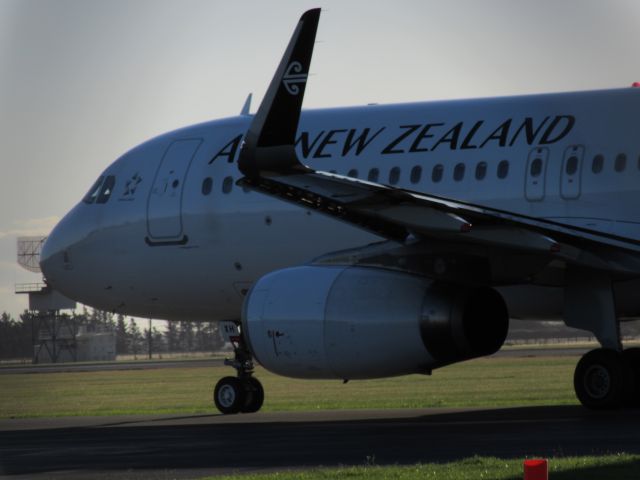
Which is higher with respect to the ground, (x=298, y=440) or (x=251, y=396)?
(x=251, y=396)

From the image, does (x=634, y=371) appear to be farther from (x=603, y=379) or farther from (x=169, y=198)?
(x=169, y=198)

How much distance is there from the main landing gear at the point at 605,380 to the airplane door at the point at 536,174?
2.07 metres

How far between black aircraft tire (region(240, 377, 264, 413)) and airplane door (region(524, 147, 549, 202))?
5.55 m

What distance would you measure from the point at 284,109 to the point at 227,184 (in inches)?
251

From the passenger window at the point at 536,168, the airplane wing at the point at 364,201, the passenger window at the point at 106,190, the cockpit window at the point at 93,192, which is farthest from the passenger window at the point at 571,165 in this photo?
the cockpit window at the point at 93,192

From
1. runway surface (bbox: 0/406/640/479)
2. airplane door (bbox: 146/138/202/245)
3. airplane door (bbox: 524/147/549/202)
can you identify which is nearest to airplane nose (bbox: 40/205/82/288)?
airplane door (bbox: 146/138/202/245)

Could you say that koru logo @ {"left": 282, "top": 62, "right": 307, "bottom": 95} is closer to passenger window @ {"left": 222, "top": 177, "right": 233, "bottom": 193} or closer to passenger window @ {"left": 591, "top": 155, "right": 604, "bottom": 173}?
passenger window @ {"left": 591, "top": 155, "right": 604, "bottom": 173}

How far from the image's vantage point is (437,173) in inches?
747

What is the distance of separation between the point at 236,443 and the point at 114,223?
7474 millimetres

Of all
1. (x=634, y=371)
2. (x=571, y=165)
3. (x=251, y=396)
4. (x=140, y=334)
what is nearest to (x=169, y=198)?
(x=251, y=396)

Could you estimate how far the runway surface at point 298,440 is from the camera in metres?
13.0

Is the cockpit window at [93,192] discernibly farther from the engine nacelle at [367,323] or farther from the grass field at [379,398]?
the engine nacelle at [367,323]

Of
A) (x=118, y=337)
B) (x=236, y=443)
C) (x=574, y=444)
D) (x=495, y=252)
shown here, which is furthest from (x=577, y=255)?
(x=118, y=337)

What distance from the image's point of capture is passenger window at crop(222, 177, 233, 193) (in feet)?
68.9
